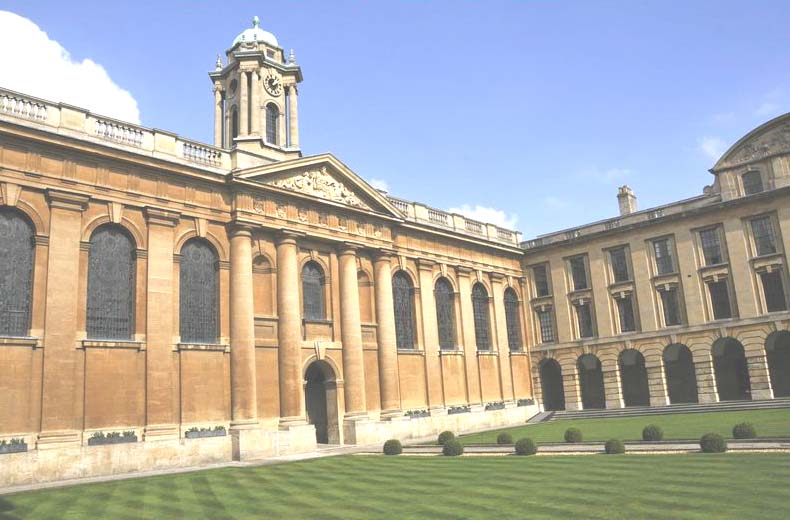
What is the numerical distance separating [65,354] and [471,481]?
1604cm

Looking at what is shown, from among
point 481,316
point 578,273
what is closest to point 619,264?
point 578,273

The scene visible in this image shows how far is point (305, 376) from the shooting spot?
34688mm

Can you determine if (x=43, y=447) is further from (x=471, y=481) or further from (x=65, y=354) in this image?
(x=471, y=481)

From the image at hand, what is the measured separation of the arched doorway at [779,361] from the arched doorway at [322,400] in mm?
27590

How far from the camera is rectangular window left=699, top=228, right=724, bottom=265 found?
4244 centimetres

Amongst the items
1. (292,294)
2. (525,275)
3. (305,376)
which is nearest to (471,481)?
(292,294)

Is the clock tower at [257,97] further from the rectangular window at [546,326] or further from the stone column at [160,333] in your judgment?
the rectangular window at [546,326]

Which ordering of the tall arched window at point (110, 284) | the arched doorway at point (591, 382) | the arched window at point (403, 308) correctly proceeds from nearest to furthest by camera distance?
the tall arched window at point (110, 284) < the arched window at point (403, 308) < the arched doorway at point (591, 382)

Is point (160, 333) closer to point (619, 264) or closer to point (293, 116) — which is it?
point (293, 116)

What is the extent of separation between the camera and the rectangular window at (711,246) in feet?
139

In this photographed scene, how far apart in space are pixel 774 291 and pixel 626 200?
44.3 ft

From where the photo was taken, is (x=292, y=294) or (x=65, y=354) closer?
(x=65, y=354)

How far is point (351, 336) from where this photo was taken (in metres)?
34.5

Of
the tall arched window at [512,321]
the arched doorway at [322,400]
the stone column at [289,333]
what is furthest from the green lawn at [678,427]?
the tall arched window at [512,321]
